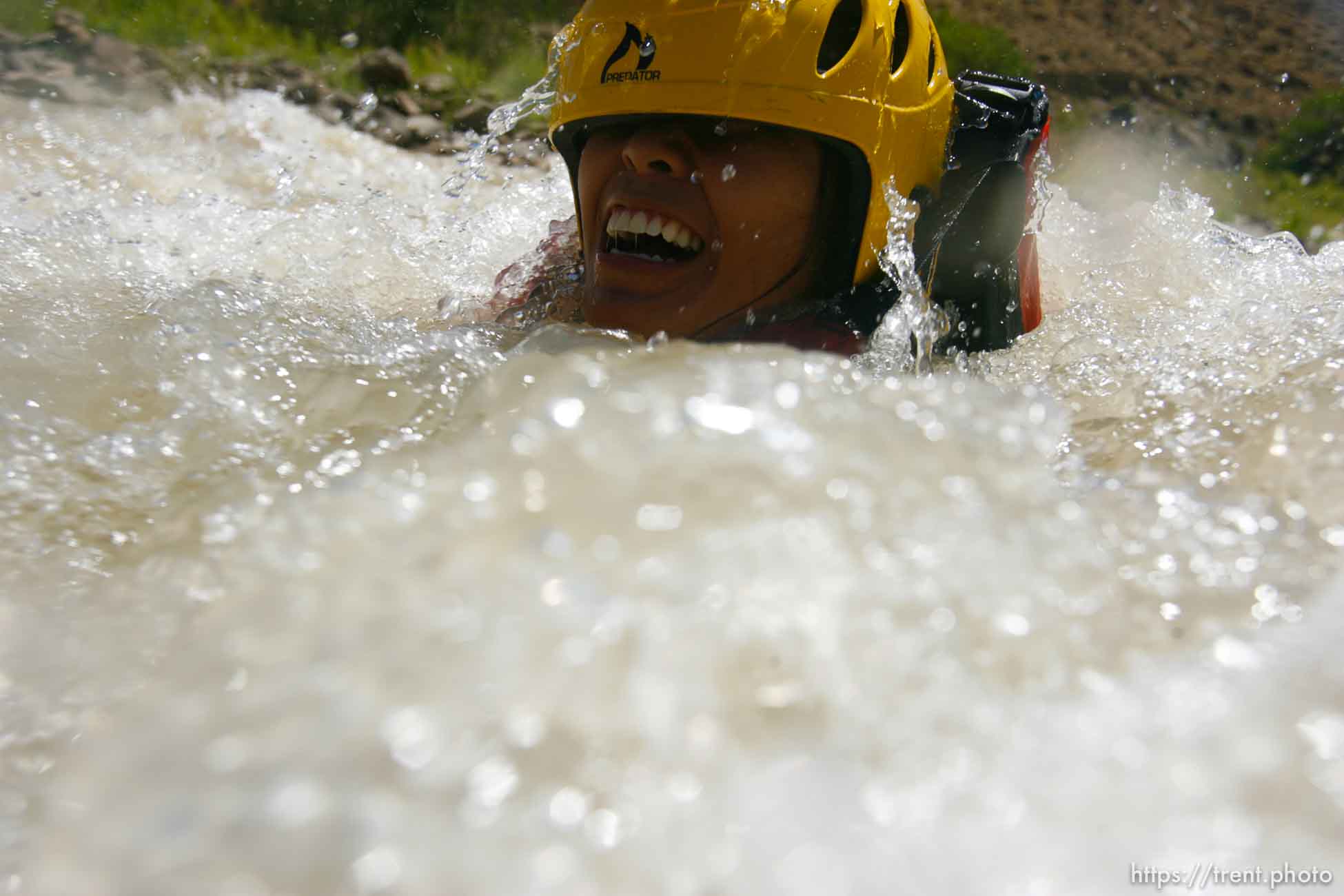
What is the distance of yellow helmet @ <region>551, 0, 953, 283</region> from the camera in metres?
1.69

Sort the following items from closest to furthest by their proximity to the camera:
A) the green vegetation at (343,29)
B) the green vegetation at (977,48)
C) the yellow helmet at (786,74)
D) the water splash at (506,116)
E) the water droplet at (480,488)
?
the water droplet at (480,488)
the yellow helmet at (786,74)
the water splash at (506,116)
the green vegetation at (343,29)
the green vegetation at (977,48)

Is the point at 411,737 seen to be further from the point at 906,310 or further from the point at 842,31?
the point at 842,31

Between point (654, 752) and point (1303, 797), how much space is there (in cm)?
46

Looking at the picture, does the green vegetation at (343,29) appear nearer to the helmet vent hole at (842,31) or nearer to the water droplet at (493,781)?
the helmet vent hole at (842,31)

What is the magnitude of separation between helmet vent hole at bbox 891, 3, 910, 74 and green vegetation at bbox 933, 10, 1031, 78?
517 centimetres

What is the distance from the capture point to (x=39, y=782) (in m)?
0.70

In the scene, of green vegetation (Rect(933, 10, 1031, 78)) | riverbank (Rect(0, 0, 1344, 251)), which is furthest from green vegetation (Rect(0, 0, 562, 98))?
green vegetation (Rect(933, 10, 1031, 78))

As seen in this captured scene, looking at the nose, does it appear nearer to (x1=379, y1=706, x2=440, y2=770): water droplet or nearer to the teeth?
the teeth

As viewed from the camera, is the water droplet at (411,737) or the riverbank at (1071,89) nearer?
the water droplet at (411,737)

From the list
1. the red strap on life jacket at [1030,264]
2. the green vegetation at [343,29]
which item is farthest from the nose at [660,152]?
the green vegetation at [343,29]

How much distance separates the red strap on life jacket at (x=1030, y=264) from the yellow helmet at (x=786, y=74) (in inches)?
9.8

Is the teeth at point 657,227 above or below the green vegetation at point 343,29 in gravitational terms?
above


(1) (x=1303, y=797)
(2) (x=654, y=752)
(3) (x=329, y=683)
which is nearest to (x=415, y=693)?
(3) (x=329, y=683)

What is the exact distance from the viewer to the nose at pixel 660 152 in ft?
5.77
